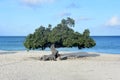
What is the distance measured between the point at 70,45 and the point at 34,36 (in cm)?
346

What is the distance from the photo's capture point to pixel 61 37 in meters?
31.0

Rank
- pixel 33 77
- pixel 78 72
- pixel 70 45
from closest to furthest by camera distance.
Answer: pixel 33 77 → pixel 78 72 → pixel 70 45

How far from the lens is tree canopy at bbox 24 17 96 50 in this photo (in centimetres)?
3083

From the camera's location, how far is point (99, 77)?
19875 millimetres

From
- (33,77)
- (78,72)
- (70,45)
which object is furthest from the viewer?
(70,45)

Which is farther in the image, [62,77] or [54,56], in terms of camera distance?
[54,56]

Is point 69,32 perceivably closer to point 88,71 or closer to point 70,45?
point 70,45

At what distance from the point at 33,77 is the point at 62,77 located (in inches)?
61.1

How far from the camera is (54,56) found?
102ft

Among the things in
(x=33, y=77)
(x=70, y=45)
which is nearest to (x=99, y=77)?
(x=33, y=77)

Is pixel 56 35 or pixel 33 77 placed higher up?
pixel 56 35

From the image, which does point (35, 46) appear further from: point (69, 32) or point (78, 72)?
point (78, 72)

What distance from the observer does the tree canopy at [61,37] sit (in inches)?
1214

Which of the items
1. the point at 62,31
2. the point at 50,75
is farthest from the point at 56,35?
the point at 50,75
